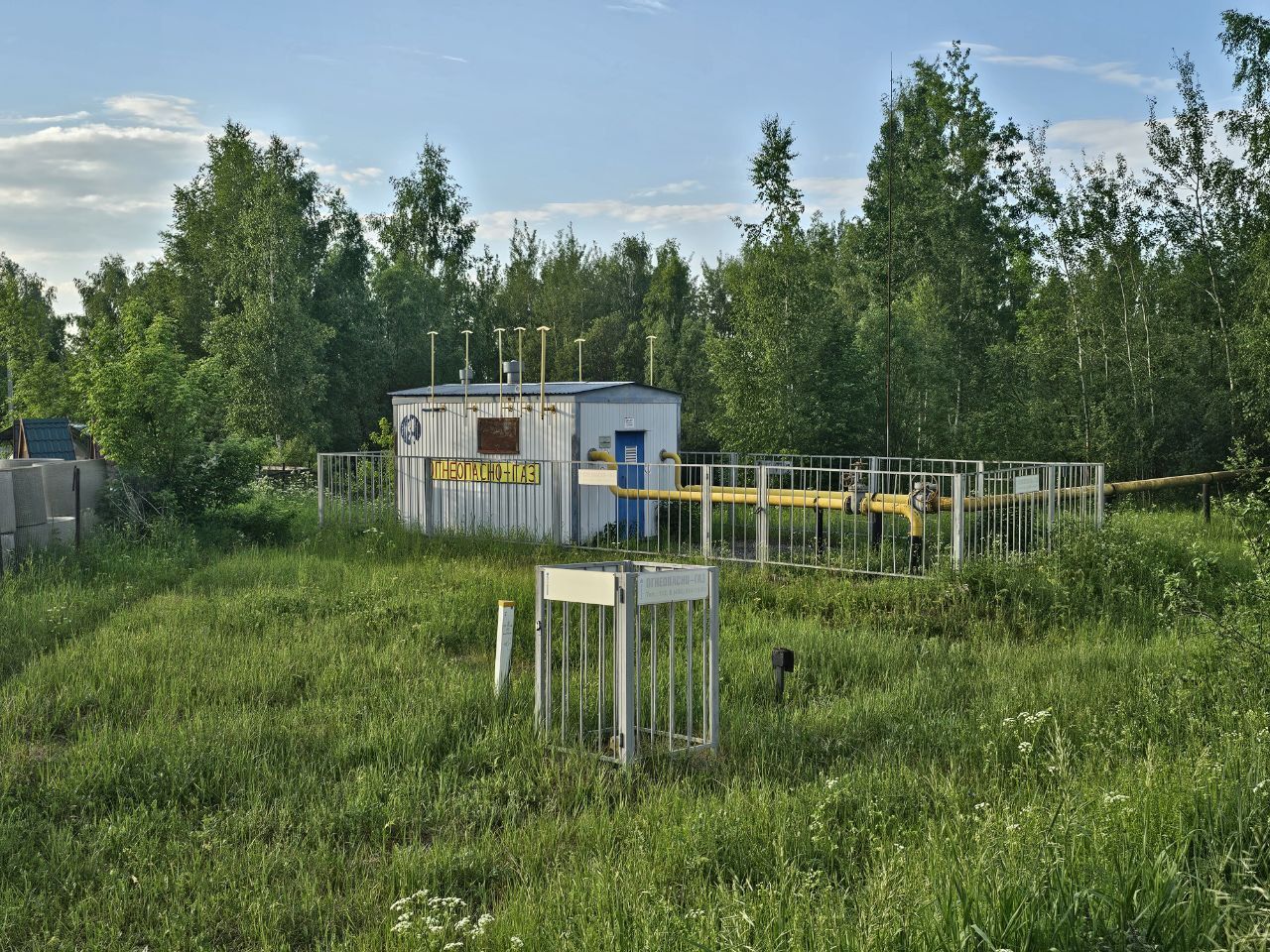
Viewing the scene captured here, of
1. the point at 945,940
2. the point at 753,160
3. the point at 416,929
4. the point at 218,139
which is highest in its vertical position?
the point at 218,139

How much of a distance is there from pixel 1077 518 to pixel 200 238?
36.6m

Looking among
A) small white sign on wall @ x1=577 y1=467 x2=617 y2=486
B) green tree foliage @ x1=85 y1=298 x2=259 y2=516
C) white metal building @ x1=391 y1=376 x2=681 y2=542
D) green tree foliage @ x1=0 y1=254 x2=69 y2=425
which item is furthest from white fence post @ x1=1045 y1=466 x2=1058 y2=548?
green tree foliage @ x1=0 y1=254 x2=69 y2=425

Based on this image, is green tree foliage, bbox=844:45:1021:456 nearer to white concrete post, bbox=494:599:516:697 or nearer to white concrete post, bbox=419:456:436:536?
white concrete post, bbox=419:456:436:536

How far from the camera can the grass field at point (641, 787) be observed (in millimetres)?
4289

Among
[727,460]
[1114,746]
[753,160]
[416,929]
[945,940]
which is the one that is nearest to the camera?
[945,940]

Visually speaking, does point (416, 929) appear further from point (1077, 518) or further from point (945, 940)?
point (1077, 518)

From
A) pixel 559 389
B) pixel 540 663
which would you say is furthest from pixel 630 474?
→ pixel 540 663

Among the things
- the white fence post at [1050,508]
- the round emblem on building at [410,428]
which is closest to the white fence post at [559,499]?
the round emblem on building at [410,428]

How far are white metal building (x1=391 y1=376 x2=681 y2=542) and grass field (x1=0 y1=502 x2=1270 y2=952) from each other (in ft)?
17.7

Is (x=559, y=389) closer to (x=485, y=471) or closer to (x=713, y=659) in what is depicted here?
(x=485, y=471)

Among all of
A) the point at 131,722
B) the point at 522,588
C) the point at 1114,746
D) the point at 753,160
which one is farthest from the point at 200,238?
the point at 1114,746

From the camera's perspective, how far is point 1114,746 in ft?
22.9

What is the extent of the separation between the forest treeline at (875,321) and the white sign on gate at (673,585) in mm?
12056

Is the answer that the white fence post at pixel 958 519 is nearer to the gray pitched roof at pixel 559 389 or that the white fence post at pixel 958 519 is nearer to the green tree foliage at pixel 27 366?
the gray pitched roof at pixel 559 389
